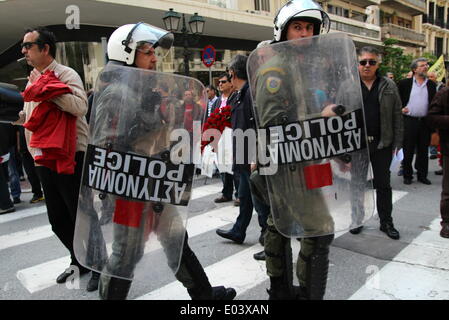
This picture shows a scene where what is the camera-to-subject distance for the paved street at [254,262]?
2818 millimetres

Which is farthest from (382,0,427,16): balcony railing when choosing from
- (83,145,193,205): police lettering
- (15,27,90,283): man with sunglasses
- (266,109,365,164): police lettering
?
(83,145,193,205): police lettering

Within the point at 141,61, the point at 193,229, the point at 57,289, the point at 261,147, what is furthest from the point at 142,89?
the point at 193,229

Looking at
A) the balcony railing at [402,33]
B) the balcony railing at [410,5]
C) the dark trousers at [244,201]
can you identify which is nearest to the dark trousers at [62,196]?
the dark trousers at [244,201]

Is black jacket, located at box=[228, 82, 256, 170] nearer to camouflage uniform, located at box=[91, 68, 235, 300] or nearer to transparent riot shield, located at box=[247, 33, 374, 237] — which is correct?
transparent riot shield, located at box=[247, 33, 374, 237]

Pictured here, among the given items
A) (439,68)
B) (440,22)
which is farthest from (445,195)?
(440,22)

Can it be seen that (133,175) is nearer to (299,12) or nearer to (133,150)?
(133,150)

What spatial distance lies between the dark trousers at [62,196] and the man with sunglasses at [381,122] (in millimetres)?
2820

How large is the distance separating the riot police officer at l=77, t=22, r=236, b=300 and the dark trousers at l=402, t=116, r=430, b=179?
544cm

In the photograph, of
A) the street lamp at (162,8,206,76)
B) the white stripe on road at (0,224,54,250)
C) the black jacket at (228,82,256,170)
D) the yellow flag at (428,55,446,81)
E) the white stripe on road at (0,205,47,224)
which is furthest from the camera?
the yellow flag at (428,55,446,81)

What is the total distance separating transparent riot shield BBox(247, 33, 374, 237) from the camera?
1.97 m

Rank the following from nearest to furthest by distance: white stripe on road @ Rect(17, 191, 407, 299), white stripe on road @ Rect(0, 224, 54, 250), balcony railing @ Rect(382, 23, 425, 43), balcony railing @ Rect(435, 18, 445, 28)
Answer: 1. white stripe on road @ Rect(17, 191, 407, 299)
2. white stripe on road @ Rect(0, 224, 54, 250)
3. balcony railing @ Rect(382, 23, 425, 43)
4. balcony railing @ Rect(435, 18, 445, 28)
